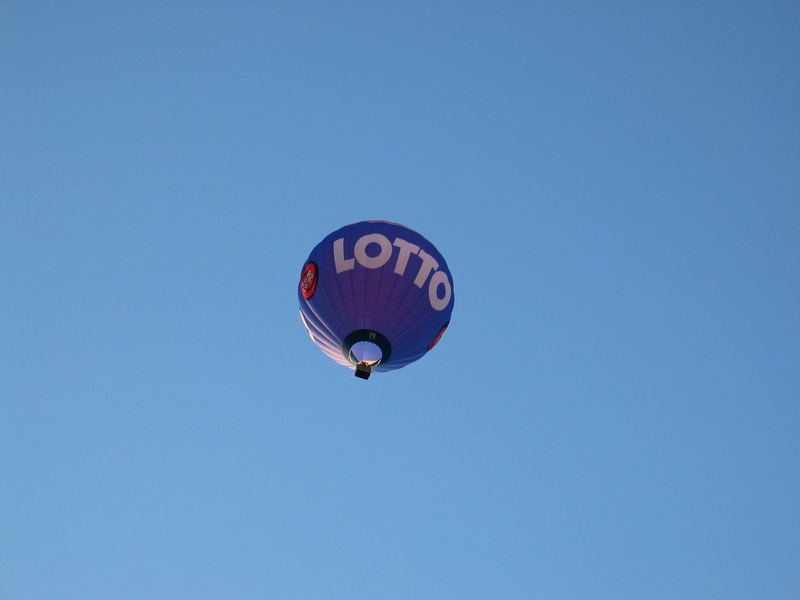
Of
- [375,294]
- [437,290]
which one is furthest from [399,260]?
[437,290]

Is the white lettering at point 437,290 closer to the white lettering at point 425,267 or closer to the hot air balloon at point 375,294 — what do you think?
the hot air balloon at point 375,294

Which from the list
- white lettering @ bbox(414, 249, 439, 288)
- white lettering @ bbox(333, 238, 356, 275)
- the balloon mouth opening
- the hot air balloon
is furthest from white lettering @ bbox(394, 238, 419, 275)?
the balloon mouth opening

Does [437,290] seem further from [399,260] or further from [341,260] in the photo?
[341,260]

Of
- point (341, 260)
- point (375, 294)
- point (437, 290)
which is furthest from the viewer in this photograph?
point (437, 290)

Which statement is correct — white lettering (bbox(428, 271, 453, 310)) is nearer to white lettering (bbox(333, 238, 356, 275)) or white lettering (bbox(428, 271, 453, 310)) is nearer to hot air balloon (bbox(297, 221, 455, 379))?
hot air balloon (bbox(297, 221, 455, 379))

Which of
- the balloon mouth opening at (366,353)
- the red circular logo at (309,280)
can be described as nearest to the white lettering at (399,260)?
the red circular logo at (309,280)

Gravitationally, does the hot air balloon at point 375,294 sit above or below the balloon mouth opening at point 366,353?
above
